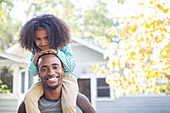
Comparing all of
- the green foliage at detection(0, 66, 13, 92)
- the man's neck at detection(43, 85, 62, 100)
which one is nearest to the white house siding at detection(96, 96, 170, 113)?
the green foliage at detection(0, 66, 13, 92)

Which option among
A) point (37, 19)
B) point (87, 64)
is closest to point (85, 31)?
point (87, 64)

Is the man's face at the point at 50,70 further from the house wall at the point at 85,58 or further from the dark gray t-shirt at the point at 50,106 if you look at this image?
the house wall at the point at 85,58

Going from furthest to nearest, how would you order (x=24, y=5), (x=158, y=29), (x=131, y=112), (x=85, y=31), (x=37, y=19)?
(x=85, y=31) → (x=24, y=5) → (x=131, y=112) → (x=158, y=29) → (x=37, y=19)

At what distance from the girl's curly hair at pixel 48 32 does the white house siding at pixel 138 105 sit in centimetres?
852

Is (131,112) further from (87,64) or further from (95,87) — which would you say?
(87,64)

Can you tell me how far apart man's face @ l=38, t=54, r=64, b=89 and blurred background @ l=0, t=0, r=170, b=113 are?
0.48 meters

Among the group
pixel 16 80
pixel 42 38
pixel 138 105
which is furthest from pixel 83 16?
pixel 42 38

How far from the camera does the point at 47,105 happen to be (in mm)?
1990

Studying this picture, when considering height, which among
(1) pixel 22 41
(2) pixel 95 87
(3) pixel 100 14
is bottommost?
(2) pixel 95 87

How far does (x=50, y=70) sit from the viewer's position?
194cm

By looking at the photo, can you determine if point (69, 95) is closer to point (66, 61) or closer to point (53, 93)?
point (53, 93)

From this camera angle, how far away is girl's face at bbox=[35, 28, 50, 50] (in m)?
2.04

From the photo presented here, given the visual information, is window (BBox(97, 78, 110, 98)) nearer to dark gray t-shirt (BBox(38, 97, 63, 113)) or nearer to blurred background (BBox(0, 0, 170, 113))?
blurred background (BBox(0, 0, 170, 113))

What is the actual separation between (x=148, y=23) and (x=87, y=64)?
7052 millimetres
